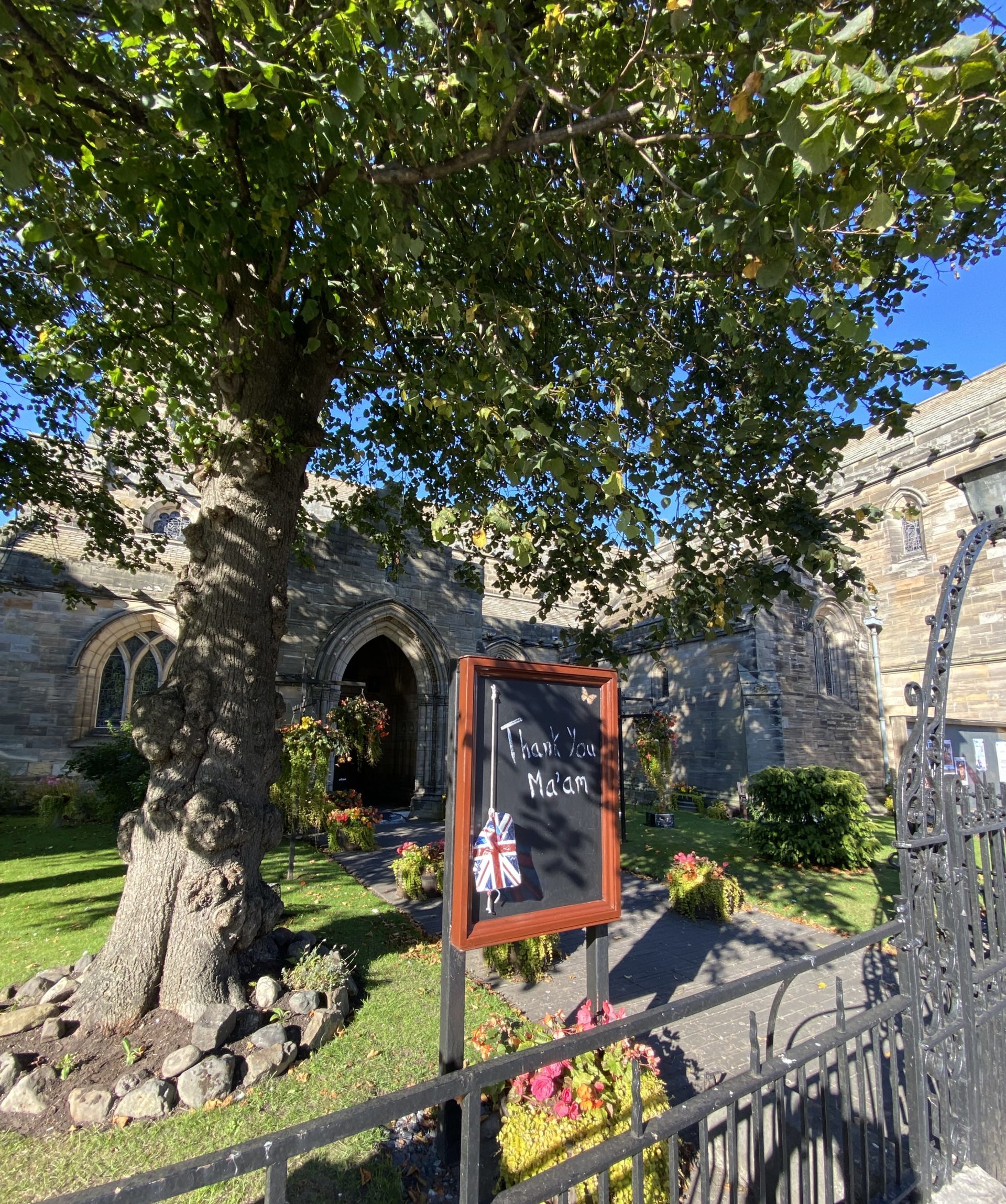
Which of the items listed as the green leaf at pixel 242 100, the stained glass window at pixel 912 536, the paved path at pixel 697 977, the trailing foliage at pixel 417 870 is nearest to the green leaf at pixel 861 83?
the green leaf at pixel 242 100

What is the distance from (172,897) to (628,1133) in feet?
12.1

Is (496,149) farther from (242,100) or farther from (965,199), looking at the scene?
(965,199)

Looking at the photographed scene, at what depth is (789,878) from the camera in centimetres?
912

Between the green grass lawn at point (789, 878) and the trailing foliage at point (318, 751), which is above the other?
the trailing foliage at point (318, 751)

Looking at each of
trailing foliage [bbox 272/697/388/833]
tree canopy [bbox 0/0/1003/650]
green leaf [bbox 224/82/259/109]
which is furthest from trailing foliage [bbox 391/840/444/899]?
green leaf [bbox 224/82/259/109]

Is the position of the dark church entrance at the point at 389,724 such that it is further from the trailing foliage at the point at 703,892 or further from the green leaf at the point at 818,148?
the green leaf at the point at 818,148

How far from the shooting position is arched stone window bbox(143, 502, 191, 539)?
587 inches

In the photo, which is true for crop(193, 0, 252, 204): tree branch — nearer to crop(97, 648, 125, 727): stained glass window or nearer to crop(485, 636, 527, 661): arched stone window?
crop(97, 648, 125, 727): stained glass window

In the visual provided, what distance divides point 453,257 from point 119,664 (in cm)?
1283

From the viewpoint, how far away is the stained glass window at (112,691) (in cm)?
1369

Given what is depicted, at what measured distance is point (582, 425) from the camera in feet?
13.4

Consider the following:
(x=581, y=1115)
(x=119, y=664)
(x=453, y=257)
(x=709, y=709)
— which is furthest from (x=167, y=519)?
(x=709, y=709)

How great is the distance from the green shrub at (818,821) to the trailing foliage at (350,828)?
689 cm

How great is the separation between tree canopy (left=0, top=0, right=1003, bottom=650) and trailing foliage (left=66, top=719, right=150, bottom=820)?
6.69 metres
